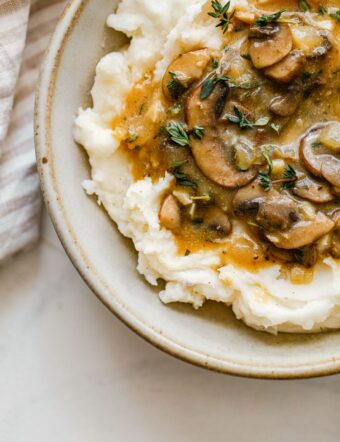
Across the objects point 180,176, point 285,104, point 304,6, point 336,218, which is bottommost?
point 336,218

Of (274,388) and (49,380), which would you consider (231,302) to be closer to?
(274,388)

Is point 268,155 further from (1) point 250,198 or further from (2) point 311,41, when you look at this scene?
(2) point 311,41

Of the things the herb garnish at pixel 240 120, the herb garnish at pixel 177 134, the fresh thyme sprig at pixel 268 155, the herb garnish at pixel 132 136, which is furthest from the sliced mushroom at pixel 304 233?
the herb garnish at pixel 132 136

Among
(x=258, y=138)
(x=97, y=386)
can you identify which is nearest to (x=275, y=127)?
(x=258, y=138)

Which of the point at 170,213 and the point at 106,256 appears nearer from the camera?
the point at 170,213

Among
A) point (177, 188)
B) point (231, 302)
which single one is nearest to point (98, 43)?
point (177, 188)

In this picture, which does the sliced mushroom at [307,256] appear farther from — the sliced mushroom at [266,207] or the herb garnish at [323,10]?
the herb garnish at [323,10]
